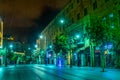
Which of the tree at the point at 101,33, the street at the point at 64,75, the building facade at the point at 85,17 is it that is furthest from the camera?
the building facade at the point at 85,17

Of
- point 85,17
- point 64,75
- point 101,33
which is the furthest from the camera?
point 85,17

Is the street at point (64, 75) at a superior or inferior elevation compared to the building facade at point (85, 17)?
inferior

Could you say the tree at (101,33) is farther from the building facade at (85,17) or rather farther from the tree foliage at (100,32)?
the building facade at (85,17)

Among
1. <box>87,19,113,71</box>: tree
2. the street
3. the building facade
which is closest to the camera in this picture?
the street

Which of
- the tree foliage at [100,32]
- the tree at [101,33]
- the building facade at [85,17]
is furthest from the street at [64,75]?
the building facade at [85,17]

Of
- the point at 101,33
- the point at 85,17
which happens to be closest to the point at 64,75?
the point at 101,33

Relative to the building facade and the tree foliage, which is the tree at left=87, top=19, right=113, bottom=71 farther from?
the building facade

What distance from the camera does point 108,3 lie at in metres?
64.4

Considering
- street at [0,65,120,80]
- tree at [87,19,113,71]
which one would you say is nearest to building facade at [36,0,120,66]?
tree at [87,19,113,71]

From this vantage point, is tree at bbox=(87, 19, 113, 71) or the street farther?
A: tree at bbox=(87, 19, 113, 71)

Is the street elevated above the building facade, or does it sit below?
below

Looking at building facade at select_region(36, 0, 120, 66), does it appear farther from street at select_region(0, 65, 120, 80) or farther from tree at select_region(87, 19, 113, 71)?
street at select_region(0, 65, 120, 80)

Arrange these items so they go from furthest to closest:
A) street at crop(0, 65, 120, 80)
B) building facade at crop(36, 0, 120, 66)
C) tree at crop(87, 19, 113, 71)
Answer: building facade at crop(36, 0, 120, 66) → tree at crop(87, 19, 113, 71) → street at crop(0, 65, 120, 80)

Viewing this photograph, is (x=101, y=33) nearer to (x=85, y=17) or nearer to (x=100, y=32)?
(x=100, y=32)
